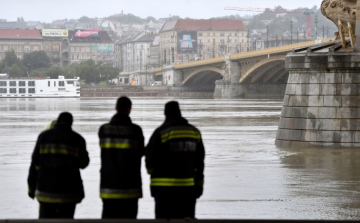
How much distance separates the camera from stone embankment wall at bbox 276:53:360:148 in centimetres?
2530

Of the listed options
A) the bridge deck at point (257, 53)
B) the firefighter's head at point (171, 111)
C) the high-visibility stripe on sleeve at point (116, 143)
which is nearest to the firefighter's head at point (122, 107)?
the high-visibility stripe on sleeve at point (116, 143)

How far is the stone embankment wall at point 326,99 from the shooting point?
25297 millimetres

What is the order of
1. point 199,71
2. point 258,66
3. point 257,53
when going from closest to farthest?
1. point 257,53
2. point 258,66
3. point 199,71

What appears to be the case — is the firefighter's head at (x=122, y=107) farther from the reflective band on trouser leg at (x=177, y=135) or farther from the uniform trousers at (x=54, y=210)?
the uniform trousers at (x=54, y=210)

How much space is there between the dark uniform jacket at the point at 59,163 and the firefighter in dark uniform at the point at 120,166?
1.00 ft

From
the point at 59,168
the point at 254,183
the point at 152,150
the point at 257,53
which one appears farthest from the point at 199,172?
the point at 257,53

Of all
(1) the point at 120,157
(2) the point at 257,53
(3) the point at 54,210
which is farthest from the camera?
(2) the point at 257,53

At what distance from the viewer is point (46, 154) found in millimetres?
10000

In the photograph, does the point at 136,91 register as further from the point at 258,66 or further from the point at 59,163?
the point at 59,163

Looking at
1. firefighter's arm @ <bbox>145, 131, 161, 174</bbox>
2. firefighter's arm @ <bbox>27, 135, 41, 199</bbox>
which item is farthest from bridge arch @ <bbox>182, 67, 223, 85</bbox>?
firefighter's arm @ <bbox>145, 131, 161, 174</bbox>

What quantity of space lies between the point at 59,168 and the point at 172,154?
3.91 feet

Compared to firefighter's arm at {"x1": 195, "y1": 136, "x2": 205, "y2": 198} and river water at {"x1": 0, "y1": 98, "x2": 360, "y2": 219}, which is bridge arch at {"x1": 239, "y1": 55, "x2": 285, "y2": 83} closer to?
river water at {"x1": 0, "y1": 98, "x2": 360, "y2": 219}

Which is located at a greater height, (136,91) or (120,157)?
(120,157)

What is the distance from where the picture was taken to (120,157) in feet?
32.5
